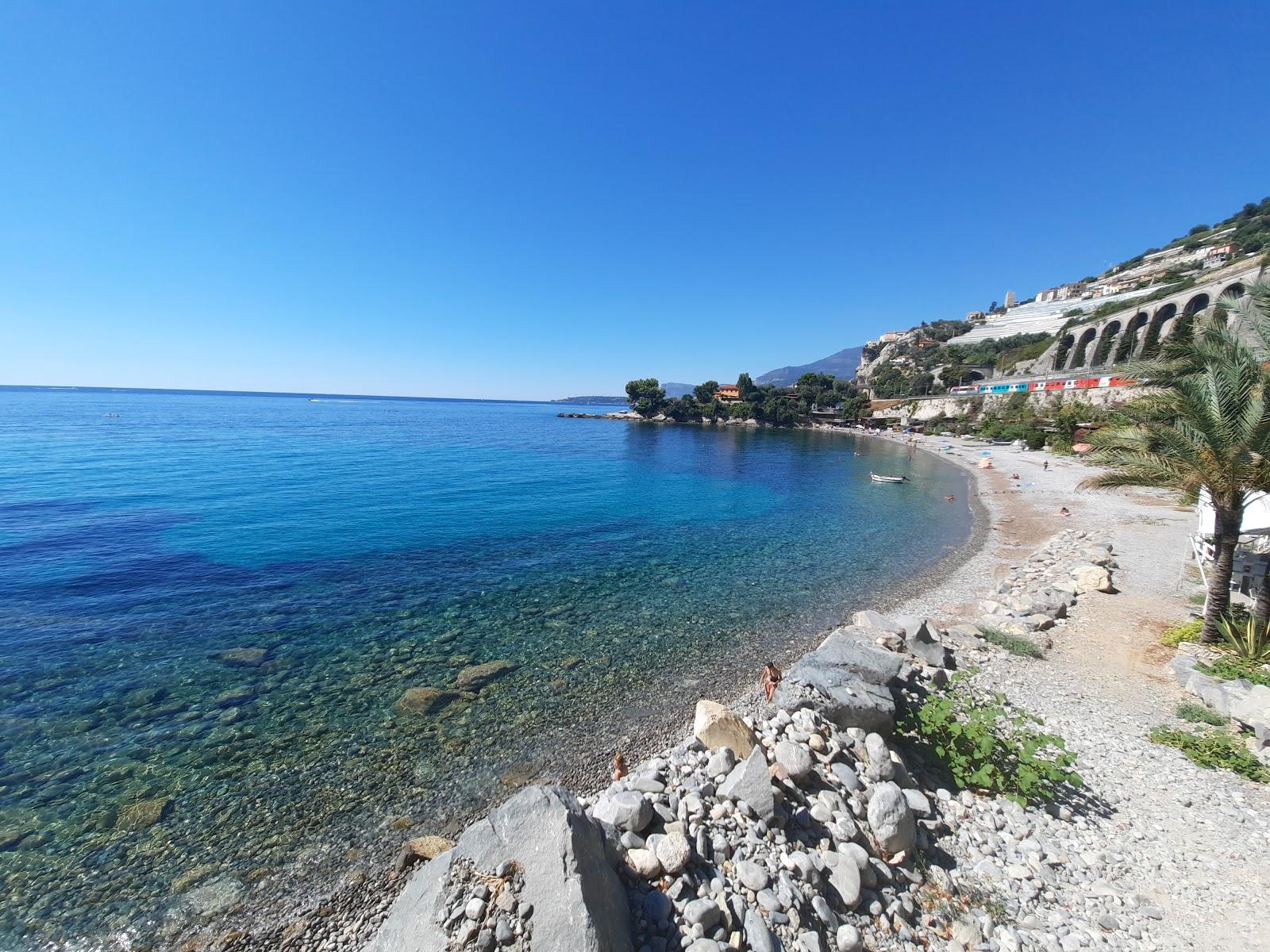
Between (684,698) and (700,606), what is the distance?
207 inches

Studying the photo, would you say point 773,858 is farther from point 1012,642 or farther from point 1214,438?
point 1214,438

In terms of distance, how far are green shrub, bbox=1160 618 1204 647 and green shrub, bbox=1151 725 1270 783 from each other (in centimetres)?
428

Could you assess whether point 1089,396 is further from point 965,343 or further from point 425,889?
point 965,343

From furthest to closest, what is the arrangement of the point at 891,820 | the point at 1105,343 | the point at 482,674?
the point at 1105,343
the point at 482,674
the point at 891,820

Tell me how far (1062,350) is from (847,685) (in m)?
127

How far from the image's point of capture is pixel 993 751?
295 inches

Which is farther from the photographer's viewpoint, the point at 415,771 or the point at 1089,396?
the point at 1089,396

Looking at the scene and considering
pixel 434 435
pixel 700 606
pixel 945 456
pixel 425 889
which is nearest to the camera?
pixel 425 889

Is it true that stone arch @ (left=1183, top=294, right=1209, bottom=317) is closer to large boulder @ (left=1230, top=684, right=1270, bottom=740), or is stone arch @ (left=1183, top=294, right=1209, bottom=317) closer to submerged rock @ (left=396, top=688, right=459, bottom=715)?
large boulder @ (left=1230, top=684, right=1270, bottom=740)

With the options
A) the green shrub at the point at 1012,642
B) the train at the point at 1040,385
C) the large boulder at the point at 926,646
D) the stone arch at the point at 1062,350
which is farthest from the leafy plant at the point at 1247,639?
the stone arch at the point at 1062,350

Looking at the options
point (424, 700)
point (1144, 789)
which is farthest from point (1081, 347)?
point (424, 700)

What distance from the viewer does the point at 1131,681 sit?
9.92 metres

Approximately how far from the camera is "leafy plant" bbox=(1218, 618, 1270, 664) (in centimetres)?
972

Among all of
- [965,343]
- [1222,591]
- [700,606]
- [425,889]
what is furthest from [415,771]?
[965,343]
